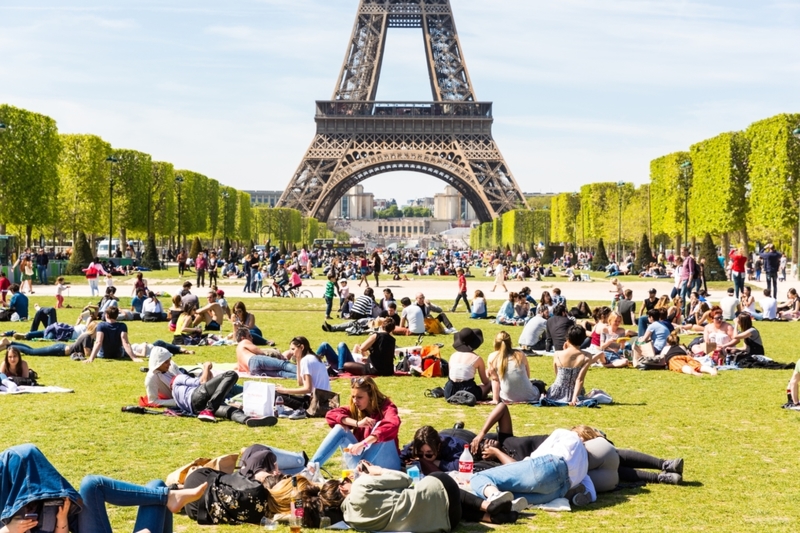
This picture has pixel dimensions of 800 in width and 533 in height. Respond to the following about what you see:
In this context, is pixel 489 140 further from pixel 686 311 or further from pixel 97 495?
pixel 97 495

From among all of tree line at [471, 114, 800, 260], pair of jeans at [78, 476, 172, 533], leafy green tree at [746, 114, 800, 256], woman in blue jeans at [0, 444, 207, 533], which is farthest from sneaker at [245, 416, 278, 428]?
leafy green tree at [746, 114, 800, 256]

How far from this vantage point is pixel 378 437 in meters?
7.68

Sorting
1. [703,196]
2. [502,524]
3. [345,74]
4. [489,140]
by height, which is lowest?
A: [502,524]

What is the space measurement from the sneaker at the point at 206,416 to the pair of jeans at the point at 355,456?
2.50 meters

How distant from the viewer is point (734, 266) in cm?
2591

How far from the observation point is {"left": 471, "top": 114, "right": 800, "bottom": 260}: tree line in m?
42.4

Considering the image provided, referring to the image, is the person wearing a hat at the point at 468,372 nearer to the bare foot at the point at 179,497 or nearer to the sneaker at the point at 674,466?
the sneaker at the point at 674,466

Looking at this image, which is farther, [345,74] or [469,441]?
[345,74]

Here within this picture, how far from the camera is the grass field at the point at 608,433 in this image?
7062 mm

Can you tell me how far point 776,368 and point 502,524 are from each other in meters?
9.19

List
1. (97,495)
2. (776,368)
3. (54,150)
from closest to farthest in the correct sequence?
1. (97,495)
2. (776,368)
3. (54,150)

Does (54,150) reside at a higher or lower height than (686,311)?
higher

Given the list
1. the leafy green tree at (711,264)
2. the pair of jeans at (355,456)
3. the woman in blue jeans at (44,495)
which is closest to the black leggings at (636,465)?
the pair of jeans at (355,456)

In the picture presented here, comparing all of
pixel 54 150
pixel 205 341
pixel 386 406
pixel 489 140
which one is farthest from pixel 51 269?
pixel 489 140
